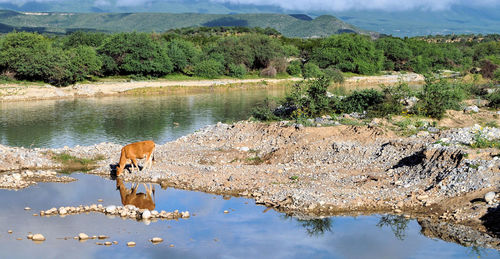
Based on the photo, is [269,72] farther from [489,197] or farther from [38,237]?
[38,237]

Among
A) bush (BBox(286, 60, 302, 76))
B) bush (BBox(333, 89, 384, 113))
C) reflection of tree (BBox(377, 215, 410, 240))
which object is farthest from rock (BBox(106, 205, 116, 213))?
bush (BBox(286, 60, 302, 76))

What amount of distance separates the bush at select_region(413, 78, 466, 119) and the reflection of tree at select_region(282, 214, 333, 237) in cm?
1287

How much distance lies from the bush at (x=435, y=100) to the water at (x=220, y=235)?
12287 mm

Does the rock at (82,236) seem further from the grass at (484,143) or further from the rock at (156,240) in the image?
the grass at (484,143)

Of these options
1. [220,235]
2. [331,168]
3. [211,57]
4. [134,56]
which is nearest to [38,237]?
[220,235]

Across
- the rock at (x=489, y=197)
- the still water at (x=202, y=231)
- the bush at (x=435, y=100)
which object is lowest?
the still water at (x=202, y=231)

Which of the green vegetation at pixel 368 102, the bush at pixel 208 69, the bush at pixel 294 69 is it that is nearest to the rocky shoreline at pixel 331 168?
the green vegetation at pixel 368 102

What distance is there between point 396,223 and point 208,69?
52.3 metres

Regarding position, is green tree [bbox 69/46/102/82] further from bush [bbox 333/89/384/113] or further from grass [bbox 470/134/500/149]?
grass [bbox 470/134/500/149]

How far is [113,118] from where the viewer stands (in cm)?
3797

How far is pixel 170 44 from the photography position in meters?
69.5

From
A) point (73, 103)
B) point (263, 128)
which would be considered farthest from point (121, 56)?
point (263, 128)

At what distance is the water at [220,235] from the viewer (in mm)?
13688

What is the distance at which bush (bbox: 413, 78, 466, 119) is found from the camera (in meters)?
26.5
